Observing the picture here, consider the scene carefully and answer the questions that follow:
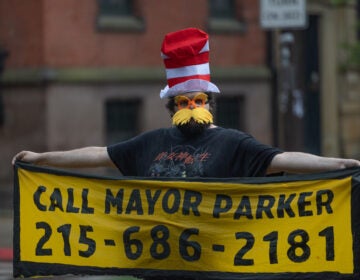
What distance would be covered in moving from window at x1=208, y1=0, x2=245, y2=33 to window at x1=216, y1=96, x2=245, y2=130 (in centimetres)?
134

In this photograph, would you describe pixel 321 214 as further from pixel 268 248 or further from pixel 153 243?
pixel 153 243

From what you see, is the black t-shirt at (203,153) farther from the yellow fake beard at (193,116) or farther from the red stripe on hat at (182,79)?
the red stripe on hat at (182,79)

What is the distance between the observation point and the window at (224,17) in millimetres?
22375

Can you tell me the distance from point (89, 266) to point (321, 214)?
1.23 meters

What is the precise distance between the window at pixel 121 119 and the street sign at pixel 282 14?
590 cm

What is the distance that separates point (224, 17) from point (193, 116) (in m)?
17.2

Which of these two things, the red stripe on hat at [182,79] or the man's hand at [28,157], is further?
the man's hand at [28,157]

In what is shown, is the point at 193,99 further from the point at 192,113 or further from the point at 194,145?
the point at 194,145

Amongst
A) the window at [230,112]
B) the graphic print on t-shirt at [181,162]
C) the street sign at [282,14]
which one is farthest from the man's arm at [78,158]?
the window at [230,112]

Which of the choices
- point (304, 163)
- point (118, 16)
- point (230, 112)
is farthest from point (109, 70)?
point (304, 163)

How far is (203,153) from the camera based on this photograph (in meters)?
5.65

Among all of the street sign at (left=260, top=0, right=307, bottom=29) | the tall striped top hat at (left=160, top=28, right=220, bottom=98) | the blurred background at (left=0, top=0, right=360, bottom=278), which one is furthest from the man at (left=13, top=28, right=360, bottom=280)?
the blurred background at (left=0, top=0, right=360, bottom=278)

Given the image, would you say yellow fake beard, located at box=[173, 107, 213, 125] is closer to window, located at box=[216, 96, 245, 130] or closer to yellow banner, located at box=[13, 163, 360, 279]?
yellow banner, located at box=[13, 163, 360, 279]

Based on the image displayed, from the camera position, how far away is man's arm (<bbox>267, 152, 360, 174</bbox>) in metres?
5.57
